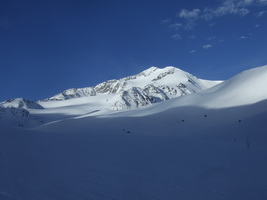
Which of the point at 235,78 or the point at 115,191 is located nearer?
the point at 115,191

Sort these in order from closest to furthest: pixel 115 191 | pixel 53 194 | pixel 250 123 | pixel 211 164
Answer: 1. pixel 53 194
2. pixel 115 191
3. pixel 211 164
4. pixel 250 123

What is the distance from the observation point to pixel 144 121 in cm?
2648

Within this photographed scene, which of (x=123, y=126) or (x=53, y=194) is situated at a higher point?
(x=123, y=126)

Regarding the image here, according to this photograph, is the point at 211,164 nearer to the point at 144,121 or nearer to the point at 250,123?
the point at 250,123

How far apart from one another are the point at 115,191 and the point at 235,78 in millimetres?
34661

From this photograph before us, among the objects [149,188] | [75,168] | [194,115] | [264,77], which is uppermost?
[264,77]

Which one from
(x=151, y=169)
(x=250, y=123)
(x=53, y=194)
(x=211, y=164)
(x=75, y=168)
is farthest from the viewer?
(x=250, y=123)

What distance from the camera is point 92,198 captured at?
16.2 feet

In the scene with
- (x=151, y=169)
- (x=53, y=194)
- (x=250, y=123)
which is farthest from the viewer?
(x=250, y=123)

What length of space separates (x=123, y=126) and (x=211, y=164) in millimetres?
17594

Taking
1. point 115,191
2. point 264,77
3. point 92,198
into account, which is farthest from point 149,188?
point 264,77

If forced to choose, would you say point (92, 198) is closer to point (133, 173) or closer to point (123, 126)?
point (133, 173)

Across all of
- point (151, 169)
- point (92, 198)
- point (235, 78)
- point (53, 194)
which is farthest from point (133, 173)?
point (235, 78)

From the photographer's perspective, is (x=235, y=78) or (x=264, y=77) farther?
(x=235, y=78)
